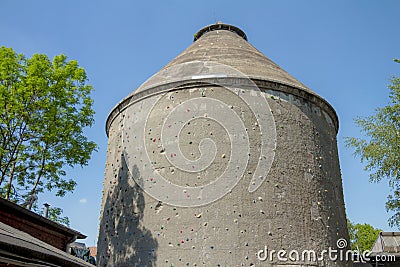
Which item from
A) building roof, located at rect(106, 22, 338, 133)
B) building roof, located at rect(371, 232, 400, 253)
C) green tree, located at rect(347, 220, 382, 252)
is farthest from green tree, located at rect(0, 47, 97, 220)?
green tree, located at rect(347, 220, 382, 252)

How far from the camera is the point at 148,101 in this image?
37.1ft

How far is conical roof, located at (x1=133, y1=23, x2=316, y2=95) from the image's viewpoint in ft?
37.0

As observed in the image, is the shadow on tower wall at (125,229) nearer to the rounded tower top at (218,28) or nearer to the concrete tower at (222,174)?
the concrete tower at (222,174)

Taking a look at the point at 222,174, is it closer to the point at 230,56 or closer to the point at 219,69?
the point at 219,69

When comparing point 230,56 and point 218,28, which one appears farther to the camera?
point 218,28

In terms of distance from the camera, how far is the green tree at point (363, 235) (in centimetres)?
3969

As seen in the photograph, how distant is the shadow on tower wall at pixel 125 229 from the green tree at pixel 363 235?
116ft

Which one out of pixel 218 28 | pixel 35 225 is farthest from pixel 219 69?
pixel 35 225

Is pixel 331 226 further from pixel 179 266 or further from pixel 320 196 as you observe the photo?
A: pixel 179 266

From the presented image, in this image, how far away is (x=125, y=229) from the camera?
10141 mm

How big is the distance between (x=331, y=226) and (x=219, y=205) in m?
3.18

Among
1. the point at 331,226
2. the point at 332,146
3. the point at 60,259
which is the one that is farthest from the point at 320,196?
the point at 60,259

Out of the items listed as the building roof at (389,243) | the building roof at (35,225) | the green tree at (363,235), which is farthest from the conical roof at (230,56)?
the green tree at (363,235)

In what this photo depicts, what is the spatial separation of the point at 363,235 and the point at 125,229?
37.3 m
